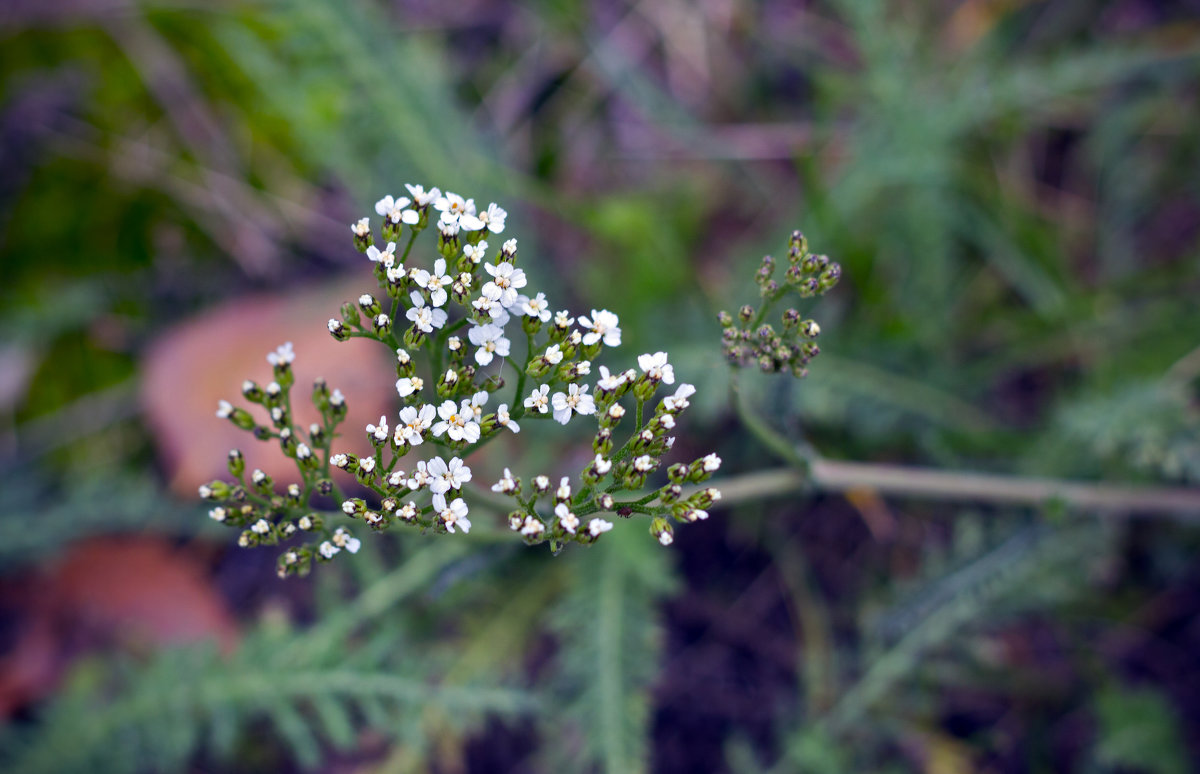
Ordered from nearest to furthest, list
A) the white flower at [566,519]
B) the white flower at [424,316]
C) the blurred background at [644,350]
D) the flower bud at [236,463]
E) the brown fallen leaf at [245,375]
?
the white flower at [566,519]
the white flower at [424,316]
the flower bud at [236,463]
the blurred background at [644,350]
the brown fallen leaf at [245,375]

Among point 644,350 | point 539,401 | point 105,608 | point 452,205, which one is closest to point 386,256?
point 452,205

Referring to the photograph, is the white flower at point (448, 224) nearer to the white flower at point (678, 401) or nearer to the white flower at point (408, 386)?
the white flower at point (408, 386)

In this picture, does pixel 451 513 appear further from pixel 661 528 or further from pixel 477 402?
pixel 661 528

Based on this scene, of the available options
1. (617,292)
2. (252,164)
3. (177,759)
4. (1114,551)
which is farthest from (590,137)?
(177,759)

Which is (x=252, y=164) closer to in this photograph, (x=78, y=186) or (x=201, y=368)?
(x=78, y=186)

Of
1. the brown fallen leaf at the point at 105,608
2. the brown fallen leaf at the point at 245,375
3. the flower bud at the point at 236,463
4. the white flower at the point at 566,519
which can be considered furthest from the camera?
the brown fallen leaf at the point at 105,608

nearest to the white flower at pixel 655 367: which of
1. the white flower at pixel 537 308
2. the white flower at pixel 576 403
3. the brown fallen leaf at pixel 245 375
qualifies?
the white flower at pixel 576 403

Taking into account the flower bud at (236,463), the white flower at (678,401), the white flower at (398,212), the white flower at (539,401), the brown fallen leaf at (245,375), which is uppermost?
the brown fallen leaf at (245,375)
